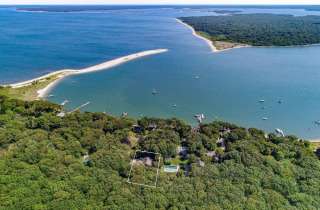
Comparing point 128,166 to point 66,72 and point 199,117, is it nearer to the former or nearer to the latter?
point 199,117

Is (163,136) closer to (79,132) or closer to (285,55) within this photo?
(79,132)

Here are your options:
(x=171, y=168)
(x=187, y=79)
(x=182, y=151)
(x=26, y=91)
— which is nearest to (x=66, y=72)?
(x=26, y=91)

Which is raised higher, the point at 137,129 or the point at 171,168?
the point at 137,129

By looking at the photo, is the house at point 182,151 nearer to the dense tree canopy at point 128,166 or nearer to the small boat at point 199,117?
the dense tree canopy at point 128,166

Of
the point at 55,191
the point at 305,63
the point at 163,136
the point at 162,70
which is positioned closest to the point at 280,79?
the point at 305,63

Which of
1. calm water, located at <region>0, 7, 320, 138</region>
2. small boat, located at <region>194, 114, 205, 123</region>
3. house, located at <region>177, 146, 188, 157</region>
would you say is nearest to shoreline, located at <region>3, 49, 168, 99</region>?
calm water, located at <region>0, 7, 320, 138</region>

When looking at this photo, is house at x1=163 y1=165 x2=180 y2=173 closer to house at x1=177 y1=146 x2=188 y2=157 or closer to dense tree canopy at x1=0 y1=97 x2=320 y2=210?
dense tree canopy at x1=0 y1=97 x2=320 y2=210
